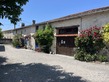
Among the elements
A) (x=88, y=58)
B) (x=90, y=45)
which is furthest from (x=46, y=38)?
(x=88, y=58)

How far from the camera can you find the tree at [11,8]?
1213 centimetres

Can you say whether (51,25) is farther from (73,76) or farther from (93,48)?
(73,76)

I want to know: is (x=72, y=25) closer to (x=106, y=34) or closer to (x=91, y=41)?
(x=91, y=41)

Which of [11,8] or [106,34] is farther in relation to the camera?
[106,34]

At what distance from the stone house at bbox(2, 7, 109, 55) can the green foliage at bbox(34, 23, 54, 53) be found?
57cm

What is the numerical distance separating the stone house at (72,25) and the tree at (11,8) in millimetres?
7707

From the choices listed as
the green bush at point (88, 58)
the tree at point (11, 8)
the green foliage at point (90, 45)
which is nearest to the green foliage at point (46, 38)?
the green foliage at point (90, 45)

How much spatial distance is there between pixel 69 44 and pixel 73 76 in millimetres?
12219

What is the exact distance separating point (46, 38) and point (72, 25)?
5.21 metres

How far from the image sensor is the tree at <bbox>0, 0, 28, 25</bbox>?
12133 mm

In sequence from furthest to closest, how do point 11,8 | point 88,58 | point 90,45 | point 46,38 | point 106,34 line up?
point 46,38, point 90,45, point 88,58, point 106,34, point 11,8

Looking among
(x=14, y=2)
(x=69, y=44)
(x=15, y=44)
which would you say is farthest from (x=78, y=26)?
(x=15, y=44)

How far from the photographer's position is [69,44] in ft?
73.5

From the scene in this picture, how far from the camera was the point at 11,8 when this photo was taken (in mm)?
12523
